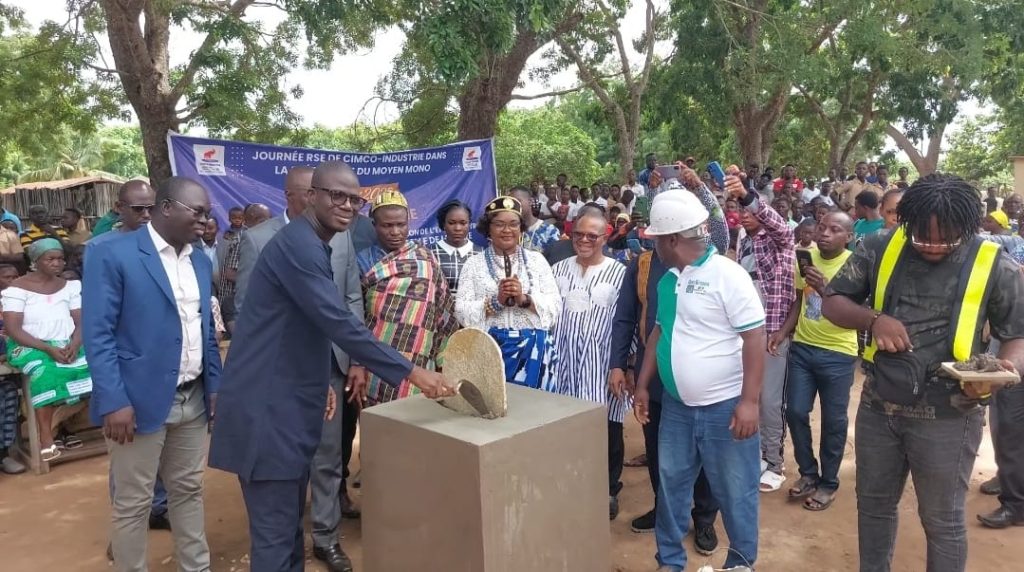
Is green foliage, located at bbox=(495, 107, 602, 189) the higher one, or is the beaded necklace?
green foliage, located at bbox=(495, 107, 602, 189)

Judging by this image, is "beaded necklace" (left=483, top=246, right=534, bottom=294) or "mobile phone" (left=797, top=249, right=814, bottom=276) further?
"mobile phone" (left=797, top=249, right=814, bottom=276)

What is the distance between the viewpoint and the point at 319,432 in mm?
2553

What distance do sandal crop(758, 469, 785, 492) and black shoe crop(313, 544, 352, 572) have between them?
249 cm

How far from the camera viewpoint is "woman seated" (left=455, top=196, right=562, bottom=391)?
355 centimetres

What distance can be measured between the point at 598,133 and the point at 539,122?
4.56m

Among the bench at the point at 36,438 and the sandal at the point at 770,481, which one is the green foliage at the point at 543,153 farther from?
the sandal at the point at 770,481

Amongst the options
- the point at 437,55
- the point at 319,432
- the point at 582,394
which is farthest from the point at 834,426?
the point at 437,55

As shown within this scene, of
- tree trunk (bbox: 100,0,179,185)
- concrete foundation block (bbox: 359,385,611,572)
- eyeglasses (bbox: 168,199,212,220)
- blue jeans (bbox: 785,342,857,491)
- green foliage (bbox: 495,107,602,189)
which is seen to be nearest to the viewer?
concrete foundation block (bbox: 359,385,611,572)

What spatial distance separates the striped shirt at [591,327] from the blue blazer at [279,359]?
5.09ft

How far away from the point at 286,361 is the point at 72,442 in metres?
3.83

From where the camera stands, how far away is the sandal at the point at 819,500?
4016 millimetres

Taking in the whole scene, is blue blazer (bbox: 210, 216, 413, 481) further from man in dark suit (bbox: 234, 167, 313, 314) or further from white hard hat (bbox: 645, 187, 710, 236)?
white hard hat (bbox: 645, 187, 710, 236)

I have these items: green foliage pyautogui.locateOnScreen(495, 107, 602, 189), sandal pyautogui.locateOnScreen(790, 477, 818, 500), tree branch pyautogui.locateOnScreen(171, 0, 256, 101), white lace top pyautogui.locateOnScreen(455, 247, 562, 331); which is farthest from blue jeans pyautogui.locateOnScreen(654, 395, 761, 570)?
green foliage pyautogui.locateOnScreen(495, 107, 602, 189)

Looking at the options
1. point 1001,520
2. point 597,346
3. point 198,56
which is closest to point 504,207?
point 597,346
